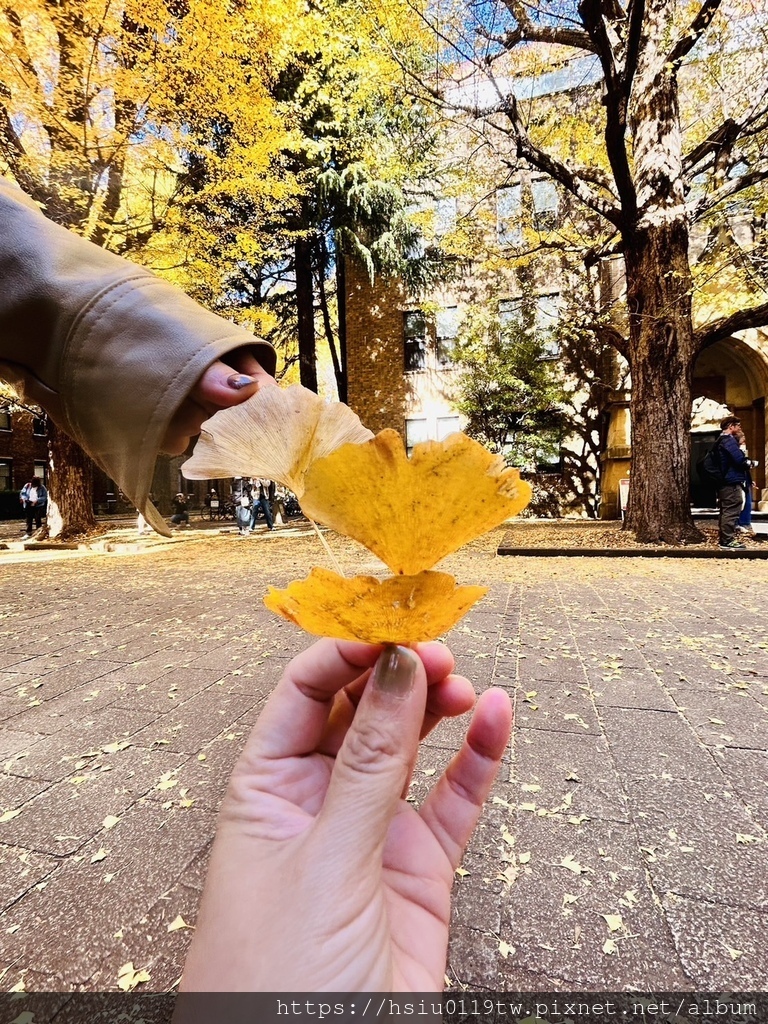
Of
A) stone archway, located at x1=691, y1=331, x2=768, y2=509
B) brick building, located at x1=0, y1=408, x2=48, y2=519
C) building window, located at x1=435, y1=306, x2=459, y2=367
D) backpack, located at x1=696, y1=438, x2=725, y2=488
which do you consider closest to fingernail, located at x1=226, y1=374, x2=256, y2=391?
backpack, located at x1=696, y1=438, x2=725, y2=488

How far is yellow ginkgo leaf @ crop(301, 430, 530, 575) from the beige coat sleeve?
0.51 m

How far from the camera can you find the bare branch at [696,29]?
7.75 meters

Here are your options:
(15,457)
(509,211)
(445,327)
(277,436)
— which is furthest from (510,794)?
(15,457)

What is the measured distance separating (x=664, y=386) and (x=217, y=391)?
33.2 ft

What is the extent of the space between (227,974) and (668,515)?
403 inches

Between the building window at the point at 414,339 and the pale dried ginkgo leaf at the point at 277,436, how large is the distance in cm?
2214

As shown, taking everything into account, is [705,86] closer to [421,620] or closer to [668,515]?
[668,515]

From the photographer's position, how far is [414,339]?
72.6 feet

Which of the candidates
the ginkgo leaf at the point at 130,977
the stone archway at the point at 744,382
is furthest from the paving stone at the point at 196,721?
the stone archway at the point at 744,382

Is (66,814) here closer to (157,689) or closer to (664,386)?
(157,689)

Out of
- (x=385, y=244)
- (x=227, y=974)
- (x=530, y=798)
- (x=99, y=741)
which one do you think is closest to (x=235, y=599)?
(x=99, y=741)

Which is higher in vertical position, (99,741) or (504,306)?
(504,306)

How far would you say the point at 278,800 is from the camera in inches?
39.4

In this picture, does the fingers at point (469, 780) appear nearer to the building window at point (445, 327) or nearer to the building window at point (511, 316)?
the building window at point (511, 316)
